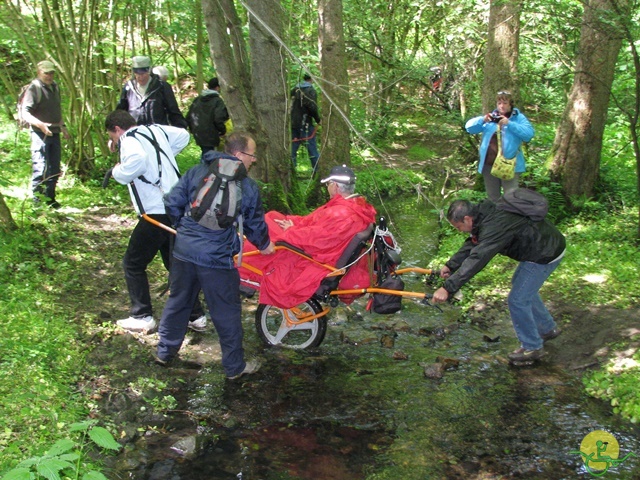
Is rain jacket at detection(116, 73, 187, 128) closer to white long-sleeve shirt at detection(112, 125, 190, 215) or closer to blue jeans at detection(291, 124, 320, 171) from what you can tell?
white long-sleeve shirt at detection(112, 125, 190, 215)

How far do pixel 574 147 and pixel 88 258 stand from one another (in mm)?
7379

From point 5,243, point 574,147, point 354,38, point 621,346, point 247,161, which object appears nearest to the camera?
point 247,161

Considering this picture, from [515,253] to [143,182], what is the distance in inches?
142

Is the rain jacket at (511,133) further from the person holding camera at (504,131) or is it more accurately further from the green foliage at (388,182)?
the green foliage at (388,182)

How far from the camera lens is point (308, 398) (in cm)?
512

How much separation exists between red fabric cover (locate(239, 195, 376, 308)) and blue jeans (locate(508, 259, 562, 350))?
1.46 metres

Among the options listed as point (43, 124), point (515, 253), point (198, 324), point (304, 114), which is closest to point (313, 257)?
point (198, 324)

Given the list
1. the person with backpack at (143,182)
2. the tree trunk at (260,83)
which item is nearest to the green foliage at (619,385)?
the person with backpack at (143,182)

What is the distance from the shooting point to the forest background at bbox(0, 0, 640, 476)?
664 cm

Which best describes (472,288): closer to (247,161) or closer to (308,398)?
(308,398)

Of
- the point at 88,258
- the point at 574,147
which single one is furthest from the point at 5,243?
the point at 574,147

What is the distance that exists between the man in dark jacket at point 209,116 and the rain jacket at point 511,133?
12.2ft

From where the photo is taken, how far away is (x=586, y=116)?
8.79 m

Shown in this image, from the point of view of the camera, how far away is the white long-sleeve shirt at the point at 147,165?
17.0 feet
